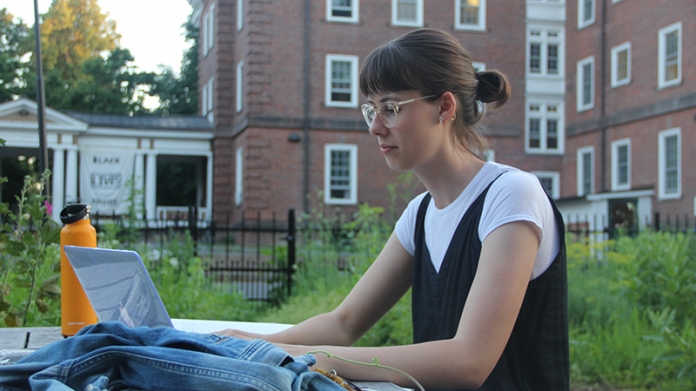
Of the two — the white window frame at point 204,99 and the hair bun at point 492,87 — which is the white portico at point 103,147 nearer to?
the white window frame at point 204,99

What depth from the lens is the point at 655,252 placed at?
5.61m

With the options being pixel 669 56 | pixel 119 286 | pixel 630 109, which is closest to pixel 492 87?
pixel 119 286

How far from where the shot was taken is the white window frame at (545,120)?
26094mm

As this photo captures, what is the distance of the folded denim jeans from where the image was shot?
1.05 meters

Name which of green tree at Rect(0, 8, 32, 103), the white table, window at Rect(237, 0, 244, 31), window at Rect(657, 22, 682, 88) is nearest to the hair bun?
the white table

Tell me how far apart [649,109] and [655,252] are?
18.3 m

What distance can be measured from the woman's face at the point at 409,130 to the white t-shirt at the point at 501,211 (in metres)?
0.15

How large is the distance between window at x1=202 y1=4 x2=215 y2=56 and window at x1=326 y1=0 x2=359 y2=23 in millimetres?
5742

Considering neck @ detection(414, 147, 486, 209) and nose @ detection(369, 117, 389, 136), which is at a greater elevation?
nose @ detection(369, 117, 389, 136)

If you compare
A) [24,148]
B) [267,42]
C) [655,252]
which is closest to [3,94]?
[24,148]

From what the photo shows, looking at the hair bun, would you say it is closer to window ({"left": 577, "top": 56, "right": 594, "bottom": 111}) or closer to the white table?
the white table

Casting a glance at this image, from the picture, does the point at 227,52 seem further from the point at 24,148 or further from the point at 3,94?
the point at 3,94

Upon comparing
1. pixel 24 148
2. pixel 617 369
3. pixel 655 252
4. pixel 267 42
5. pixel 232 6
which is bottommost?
pixel 617 369

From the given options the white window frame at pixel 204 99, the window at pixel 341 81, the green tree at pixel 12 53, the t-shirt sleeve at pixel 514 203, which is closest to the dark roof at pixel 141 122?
the white window frame at pixel 204 99
